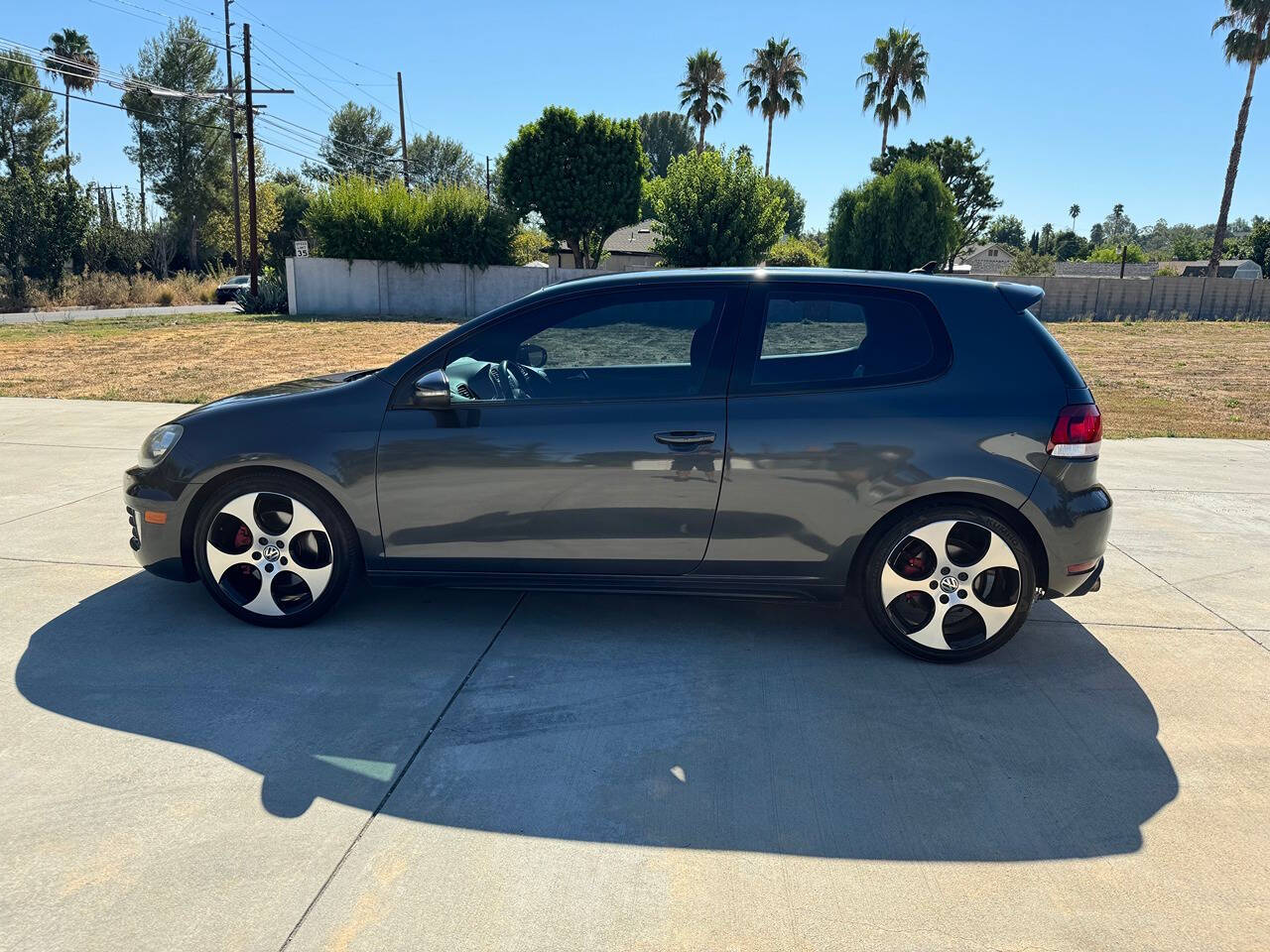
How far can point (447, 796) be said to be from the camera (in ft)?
9.68

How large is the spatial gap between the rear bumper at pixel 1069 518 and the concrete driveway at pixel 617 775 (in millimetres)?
446

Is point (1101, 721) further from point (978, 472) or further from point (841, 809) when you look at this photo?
point (841, 809)

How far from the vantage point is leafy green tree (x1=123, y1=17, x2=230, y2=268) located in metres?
49.2

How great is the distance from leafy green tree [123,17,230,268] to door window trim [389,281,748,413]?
5353 cm

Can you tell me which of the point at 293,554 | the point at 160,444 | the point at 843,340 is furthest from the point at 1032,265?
the point at 160,444

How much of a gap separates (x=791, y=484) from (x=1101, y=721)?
1.50 meters

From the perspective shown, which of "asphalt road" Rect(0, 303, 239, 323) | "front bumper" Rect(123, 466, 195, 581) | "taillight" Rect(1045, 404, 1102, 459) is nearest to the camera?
"taillight" Rect(1045, 404, 1102, 459)

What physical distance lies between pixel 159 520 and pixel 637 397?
7.41 ft

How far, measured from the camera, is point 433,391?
3.88m

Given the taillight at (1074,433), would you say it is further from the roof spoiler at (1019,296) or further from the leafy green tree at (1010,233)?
the leafy green tree at (1010,233)

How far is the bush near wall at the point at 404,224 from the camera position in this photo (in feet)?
106

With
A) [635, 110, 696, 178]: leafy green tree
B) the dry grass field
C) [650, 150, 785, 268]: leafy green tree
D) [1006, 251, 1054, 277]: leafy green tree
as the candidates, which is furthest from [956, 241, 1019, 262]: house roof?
the dry grass field

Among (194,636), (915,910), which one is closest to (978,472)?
(915,910)

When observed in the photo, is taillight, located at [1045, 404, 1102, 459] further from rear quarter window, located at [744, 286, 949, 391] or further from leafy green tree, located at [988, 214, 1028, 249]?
leafy green tree, located at [988, 214, 1028, 249]
